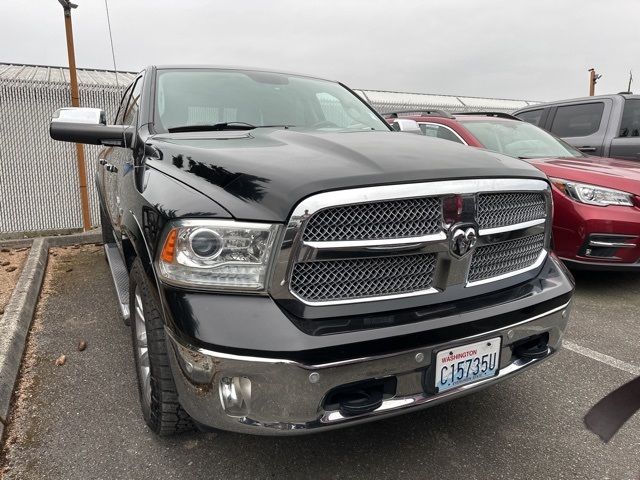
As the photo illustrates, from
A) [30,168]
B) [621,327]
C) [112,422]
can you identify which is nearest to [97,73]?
[30,168]

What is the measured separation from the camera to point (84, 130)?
2.59 meters

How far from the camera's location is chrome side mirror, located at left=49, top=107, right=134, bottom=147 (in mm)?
2533

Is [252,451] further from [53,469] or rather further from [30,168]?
[30,168]

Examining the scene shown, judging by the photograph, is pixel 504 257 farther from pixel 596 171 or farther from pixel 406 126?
pixel 596 171

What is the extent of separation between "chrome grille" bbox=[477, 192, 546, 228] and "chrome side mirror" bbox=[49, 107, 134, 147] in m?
1.82

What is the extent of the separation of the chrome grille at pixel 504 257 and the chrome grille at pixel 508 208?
90mm

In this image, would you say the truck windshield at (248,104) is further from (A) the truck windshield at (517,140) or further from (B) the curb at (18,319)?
(A) the truck windshield at (517,140)

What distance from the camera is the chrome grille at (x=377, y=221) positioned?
1.62 metres

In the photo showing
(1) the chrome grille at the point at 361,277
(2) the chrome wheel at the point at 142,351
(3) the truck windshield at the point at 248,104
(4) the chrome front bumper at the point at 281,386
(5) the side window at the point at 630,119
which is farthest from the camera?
(5) the side window at the point at 630,119

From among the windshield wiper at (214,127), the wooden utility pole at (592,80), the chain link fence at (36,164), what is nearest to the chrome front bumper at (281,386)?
the windshield wiper at (214,127)

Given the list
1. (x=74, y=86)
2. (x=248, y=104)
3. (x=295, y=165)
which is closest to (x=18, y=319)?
(x=248, y=104)

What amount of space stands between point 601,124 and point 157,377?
22.0ft

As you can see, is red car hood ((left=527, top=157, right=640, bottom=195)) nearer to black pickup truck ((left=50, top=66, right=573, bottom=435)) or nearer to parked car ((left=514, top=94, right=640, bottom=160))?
parked car ((left=514, top=94, right=640, bottom=160))

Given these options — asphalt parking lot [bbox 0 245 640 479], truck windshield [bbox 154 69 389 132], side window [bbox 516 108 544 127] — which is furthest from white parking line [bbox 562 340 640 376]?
side window [bbox 516 108 544 127]
